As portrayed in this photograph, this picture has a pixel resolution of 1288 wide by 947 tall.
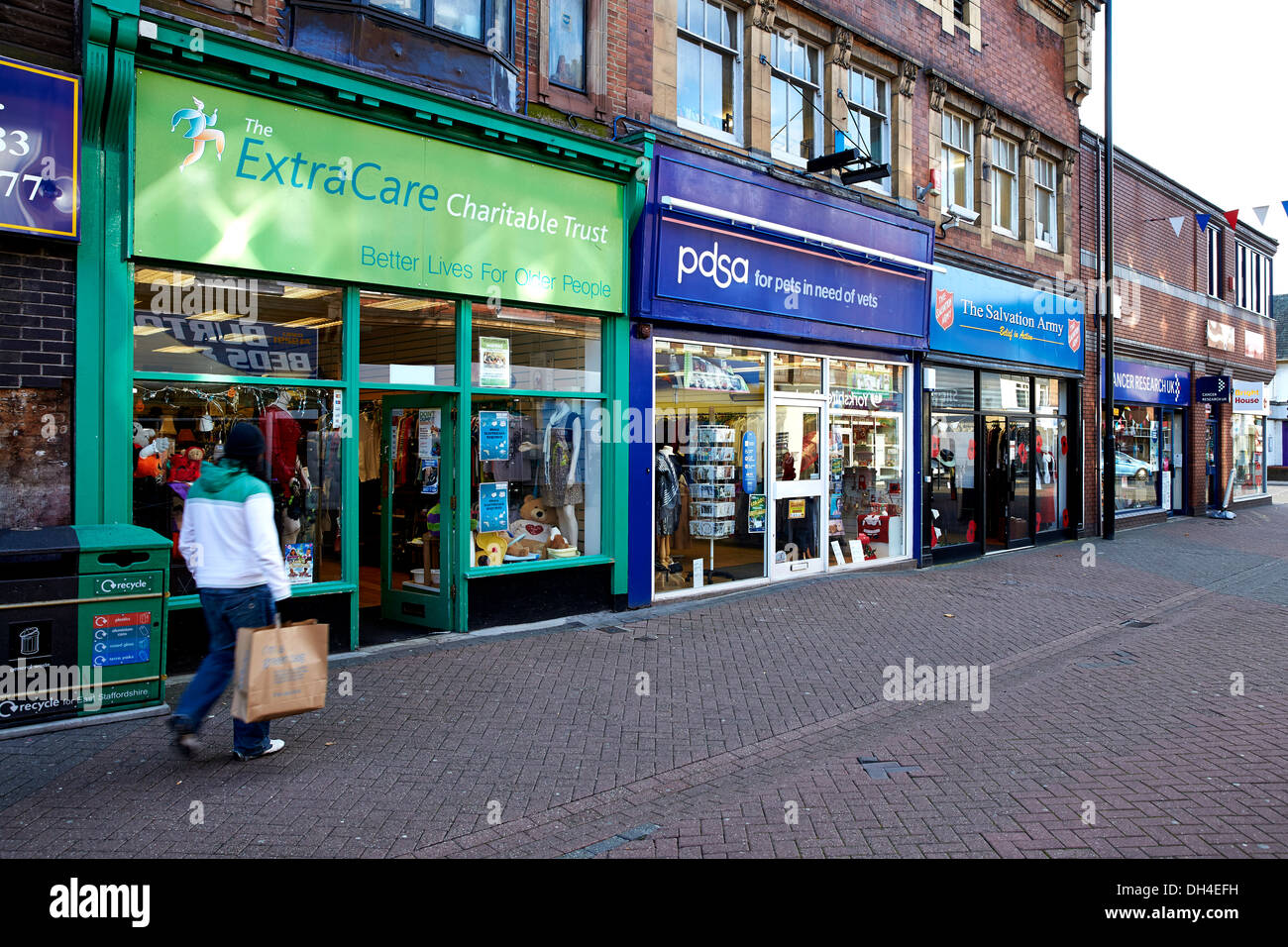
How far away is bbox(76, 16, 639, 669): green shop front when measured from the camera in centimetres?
661

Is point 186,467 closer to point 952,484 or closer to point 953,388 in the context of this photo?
point 952,484

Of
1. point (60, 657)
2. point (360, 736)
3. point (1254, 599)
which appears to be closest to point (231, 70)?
point (60, 657)

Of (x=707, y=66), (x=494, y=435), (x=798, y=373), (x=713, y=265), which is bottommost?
(x=494, y=435)

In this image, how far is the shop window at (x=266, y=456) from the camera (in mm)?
6812

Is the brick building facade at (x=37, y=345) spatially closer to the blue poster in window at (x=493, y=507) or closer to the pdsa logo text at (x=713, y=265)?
the blue poster in window at (x=493, y=507)

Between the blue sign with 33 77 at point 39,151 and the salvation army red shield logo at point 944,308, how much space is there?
437 inches

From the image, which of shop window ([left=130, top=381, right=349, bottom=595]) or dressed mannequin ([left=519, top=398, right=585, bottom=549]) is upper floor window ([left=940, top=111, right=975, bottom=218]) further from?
shop window ([left=130, top=381, right=349, bottom=595])

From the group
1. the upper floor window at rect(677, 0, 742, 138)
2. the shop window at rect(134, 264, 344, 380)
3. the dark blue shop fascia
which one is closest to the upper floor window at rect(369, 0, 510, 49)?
the dark blue shop fascia

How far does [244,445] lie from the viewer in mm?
4961

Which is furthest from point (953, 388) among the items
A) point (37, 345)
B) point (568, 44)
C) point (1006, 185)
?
point (37, 345)

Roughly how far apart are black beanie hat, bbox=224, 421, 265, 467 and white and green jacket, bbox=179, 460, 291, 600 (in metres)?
0.10

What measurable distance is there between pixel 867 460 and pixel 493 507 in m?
6.24

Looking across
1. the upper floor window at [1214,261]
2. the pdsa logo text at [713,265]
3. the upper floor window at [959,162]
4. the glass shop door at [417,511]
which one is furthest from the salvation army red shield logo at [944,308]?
the upper floor window at [1214,261]

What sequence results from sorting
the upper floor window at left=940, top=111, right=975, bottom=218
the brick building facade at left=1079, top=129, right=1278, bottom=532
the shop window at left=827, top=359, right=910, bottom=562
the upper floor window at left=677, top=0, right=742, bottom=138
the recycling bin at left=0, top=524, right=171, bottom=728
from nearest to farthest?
the recycling bin at left=0, top=524, right=171, bottom=728 < the upper floor window at left=677, top=0, right=742, bottom=138 < the shop window at left=827, top=359, right=910, bottom=562 < the upper floor window at left=940, top=111, right=975, bottom=218 < the brick building facade at left=1079, top=129, right=1278, bottom=532
